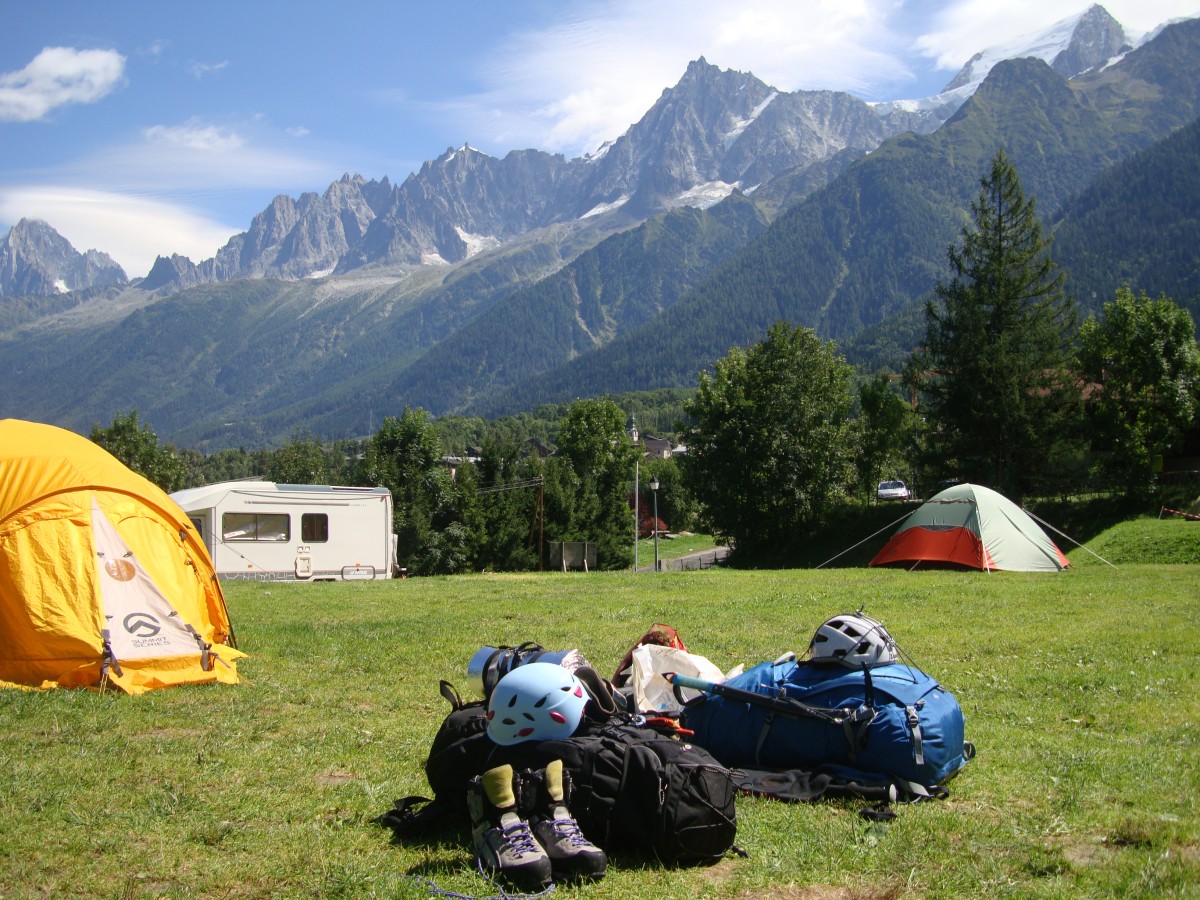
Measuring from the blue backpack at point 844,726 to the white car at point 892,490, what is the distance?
58.9m

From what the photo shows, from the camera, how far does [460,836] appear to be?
18.2ft

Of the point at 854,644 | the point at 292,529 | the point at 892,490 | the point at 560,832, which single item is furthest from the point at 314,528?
the point at 892,490

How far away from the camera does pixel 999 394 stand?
37.2m

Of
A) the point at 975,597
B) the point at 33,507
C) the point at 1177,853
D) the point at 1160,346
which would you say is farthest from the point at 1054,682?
the point at 1160,346

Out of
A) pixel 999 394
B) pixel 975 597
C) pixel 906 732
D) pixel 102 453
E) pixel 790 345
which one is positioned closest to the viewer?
pixel 906 732

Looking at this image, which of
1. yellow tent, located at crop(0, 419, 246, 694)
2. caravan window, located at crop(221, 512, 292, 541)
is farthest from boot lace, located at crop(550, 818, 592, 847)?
caravan window, located at crop(221, 512, 292, 541)

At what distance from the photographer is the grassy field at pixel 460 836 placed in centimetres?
476

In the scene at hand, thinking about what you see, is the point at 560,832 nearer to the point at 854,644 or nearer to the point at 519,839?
the point at 519,839

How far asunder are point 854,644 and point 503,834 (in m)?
2.94

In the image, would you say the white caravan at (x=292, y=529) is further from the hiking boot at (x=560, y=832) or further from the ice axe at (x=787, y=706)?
the hiking boot at (x=560, y=832)

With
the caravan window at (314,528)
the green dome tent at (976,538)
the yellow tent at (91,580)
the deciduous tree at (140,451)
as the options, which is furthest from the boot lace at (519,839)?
the deciduous tree at (140,451)

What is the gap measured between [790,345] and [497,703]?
3997 centimetres

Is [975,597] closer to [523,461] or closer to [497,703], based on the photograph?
[497,703]

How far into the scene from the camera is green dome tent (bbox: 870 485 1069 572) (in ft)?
79.0
